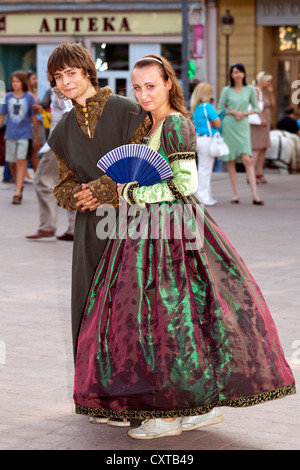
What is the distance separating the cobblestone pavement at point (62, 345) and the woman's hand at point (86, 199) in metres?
0.96

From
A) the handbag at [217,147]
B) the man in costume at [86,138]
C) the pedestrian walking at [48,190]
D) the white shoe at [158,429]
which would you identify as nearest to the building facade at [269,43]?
the handbag at [217,147]

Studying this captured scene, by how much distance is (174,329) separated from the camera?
4.31 m

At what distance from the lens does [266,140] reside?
16.6 metres

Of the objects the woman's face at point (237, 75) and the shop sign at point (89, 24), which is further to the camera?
the shop sign at point (89, 24)

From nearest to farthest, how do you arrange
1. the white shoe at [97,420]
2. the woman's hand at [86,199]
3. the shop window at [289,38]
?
the woman's hand at [86,199], the white shoe at [97,420], the shop window at [289,38]

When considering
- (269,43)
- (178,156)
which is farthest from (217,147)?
(269,43)

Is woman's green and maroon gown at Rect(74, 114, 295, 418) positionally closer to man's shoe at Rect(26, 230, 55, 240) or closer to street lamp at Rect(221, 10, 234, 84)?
man's shoe at Rect(26, 230, 55, 240)

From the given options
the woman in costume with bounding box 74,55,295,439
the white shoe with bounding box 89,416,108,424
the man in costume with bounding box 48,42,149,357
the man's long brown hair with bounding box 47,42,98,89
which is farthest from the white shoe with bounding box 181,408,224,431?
the man's long brown hair with bounding box 47,42,98,89

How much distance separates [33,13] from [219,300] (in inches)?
982

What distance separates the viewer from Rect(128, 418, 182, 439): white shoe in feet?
14.8

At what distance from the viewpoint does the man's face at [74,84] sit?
15.5 ft

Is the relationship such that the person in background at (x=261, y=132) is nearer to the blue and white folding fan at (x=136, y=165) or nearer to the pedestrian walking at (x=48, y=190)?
the pedestrian walking at (x=48, y=190)

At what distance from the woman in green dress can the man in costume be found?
9.22m

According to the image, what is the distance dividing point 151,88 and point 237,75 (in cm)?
964
